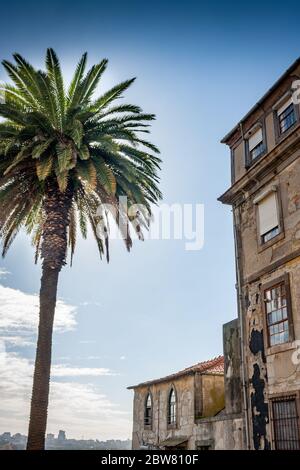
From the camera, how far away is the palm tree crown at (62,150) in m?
15.0

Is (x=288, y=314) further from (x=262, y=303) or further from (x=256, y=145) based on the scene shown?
(x=256, y=145)

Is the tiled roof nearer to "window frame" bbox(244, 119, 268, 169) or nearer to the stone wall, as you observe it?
the stone wall

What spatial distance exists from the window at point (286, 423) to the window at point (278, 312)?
1746 millimetres

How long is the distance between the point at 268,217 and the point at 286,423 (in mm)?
6606

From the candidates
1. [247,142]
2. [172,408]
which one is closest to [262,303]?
[247,142]

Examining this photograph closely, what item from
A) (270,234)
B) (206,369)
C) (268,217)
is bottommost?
(206,369)

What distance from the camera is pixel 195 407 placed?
942 inches

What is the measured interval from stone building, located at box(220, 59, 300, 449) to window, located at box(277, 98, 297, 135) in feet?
0.11

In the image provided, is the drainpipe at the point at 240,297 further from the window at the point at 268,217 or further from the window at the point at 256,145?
the window at the point at 268,217

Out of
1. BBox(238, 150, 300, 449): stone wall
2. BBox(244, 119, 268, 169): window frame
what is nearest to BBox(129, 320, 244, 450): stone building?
BBox(238, 150, 300, 449): stone wall

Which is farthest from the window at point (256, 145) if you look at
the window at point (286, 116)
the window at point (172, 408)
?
the window at point (172, 408)

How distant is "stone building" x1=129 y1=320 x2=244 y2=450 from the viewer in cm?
1816
